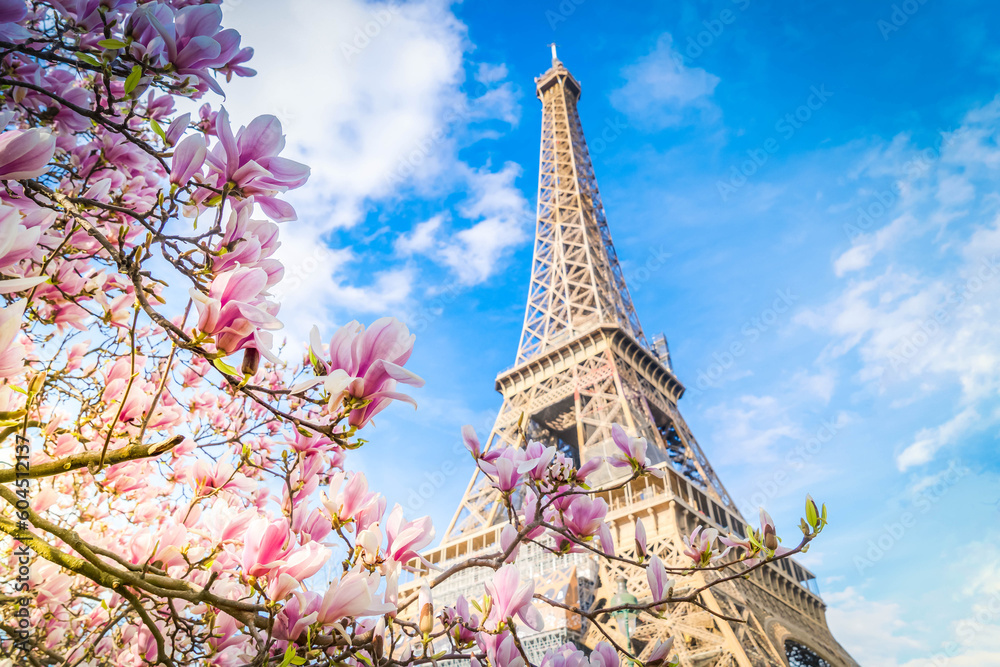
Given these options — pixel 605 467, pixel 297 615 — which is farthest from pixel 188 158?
pixel 605 467

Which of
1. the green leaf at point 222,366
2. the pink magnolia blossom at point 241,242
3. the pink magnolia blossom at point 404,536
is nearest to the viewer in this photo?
the green leaf at point 222,366

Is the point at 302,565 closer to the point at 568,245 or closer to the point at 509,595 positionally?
the point at 509,595

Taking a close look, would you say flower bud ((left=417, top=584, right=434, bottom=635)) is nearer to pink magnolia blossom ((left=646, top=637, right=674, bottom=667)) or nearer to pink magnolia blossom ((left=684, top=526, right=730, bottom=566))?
pink magnolia blossom ((left=646, top=637, right=674, bottom=667))

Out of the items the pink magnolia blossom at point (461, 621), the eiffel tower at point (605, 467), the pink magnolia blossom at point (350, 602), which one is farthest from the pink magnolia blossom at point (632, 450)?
the eiffel tower at point (605, 467)

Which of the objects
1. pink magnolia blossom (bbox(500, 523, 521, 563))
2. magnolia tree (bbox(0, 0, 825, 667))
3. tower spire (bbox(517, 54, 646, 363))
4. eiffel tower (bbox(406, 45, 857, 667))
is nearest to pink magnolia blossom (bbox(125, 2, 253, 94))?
magnolia tree (bbox(0, 0, 825, 667))

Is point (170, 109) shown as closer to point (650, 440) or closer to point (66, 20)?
point (66, 20)

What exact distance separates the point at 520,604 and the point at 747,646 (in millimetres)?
12093

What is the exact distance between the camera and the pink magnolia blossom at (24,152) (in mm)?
1216

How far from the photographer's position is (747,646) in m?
11.4

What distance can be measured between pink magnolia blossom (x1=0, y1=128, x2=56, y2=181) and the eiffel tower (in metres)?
5.57

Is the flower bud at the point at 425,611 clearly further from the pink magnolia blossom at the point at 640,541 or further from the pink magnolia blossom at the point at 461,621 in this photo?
the pink magnolia blossom at the point at 640,541

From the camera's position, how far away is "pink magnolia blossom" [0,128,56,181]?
1.22m

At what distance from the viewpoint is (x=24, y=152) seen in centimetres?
124

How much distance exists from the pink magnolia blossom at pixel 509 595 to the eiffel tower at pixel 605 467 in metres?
4.17
